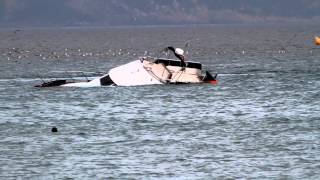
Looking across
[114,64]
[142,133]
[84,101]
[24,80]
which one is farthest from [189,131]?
[114,64]

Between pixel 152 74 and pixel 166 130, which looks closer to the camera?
pixel 166 130

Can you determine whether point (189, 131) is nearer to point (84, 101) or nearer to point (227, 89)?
point (84, 101)

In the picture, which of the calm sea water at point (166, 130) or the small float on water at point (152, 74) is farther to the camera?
the small float on water at point (152, 74)

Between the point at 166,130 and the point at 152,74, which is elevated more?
the point at 152,74

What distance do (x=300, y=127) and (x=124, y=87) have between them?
32.5 meters

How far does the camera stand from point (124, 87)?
9381cm

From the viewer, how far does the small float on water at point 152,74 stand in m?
93.4

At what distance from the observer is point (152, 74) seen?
94188 mm

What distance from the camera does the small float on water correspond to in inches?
3676

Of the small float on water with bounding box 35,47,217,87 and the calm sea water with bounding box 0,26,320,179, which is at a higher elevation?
the small float on water with bounding box 35,47,217,87

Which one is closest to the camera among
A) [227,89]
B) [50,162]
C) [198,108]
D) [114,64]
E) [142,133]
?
[50,162]

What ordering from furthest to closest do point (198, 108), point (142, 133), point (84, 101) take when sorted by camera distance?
point (84, 101)
point (198, 108)
point (142, 133)

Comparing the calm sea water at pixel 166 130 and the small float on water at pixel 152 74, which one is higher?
the small float on water at pixel 152 74

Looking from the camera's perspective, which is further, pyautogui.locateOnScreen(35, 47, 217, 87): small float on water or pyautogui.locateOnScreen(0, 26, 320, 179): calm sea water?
pyautogui.locateOnScreen(35, 47, 217, 87): small float on water
